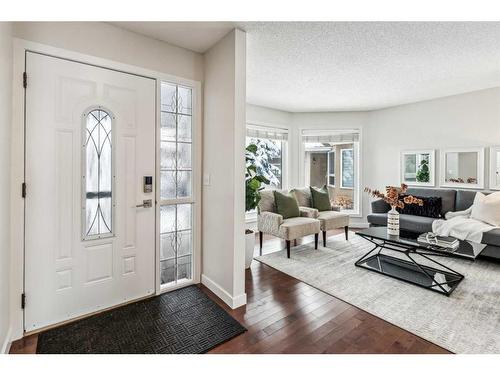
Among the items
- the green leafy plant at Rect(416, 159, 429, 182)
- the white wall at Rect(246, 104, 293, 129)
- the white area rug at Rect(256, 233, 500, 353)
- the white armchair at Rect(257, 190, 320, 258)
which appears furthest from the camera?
the white wall at Rect(246, 104, 293, 129)

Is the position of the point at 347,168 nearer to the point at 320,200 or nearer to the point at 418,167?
the point at 418,167

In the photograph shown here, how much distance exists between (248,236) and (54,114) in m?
2.18

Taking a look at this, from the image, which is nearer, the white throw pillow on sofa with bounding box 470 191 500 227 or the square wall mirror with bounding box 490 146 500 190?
the white throw pillow on sofa with bounding box 470 191 500 227

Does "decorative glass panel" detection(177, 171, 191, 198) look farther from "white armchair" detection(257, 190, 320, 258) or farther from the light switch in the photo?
"white armchair" detection(257, 190, 320, 258)

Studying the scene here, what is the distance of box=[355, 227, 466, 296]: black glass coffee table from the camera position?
101 inches

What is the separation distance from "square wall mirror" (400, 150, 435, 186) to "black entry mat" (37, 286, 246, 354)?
4.29 m

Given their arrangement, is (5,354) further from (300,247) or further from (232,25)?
(300,247)

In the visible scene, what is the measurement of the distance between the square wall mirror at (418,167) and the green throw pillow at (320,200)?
1.66m

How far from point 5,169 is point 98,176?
56cm

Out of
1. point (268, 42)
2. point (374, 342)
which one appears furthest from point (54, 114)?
point (374, 342)

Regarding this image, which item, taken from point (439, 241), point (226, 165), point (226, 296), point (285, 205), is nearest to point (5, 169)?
point (226, 165)

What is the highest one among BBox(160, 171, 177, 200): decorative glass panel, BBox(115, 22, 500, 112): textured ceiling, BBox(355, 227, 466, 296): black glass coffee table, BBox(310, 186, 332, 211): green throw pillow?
BBox(115, 22, 500, 112): textured ceiling

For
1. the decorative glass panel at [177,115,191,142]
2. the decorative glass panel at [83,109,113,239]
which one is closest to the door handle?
the decorative glass panel at [83,109,113,239]

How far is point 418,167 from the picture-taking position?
4605mm
